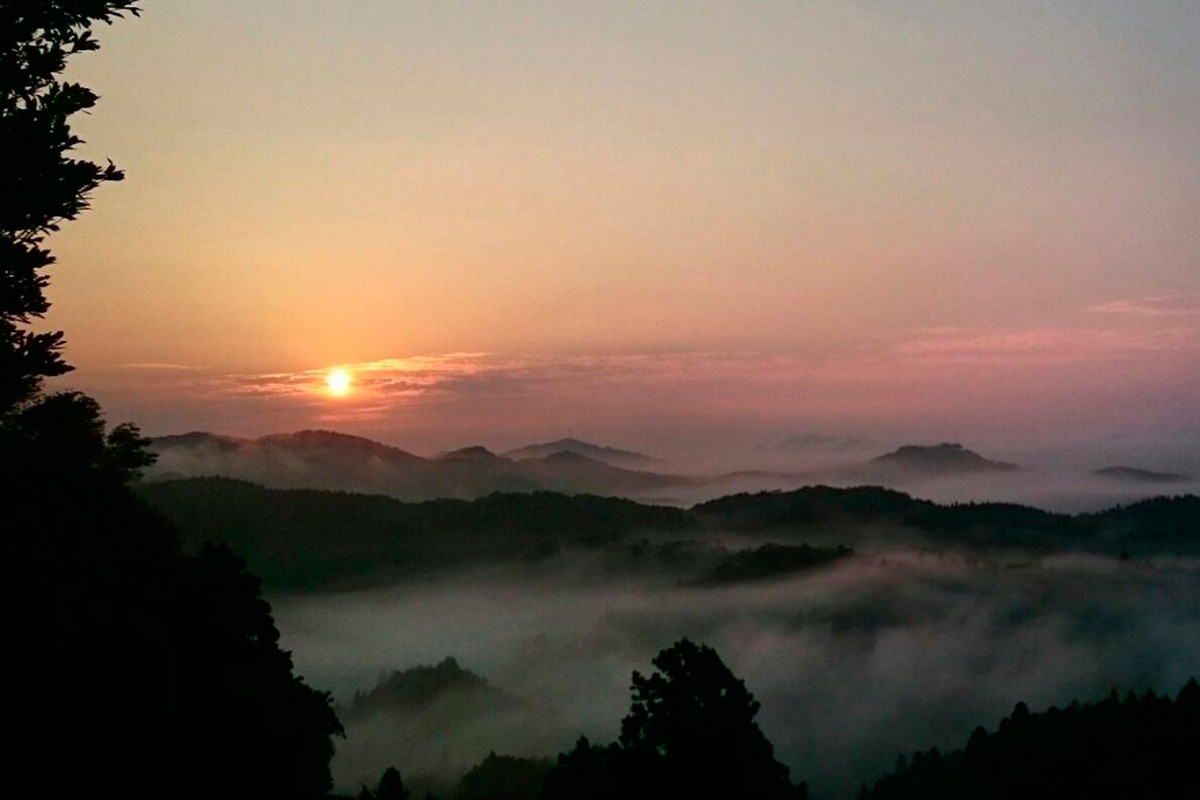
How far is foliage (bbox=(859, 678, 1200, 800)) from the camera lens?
93688 millimetres

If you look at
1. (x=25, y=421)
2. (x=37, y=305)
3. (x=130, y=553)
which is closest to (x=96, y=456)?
(x=25, y=421)

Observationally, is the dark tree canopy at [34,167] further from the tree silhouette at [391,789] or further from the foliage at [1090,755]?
the foliage at [1090,755]

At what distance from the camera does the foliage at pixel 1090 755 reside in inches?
3688

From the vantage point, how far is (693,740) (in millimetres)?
22062

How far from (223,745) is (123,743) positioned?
380 cm

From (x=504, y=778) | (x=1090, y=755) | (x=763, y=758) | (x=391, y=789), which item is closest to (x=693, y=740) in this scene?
(x=763, y=758)

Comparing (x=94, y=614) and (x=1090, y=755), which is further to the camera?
(x=1090, y=755)

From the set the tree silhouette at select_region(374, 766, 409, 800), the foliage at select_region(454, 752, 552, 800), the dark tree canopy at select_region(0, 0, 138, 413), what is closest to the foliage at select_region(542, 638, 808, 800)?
the dark tree canopy at select_region(0, 0, 138, 413)

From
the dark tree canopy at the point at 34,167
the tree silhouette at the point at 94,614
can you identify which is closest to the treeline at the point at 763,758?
the tree silhouette at the point at 94,614

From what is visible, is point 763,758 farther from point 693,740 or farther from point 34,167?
point 34,167

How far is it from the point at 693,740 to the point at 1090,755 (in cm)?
9887

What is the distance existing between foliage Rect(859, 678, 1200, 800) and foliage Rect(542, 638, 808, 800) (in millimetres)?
82537

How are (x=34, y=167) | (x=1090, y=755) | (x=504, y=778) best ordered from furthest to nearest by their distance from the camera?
(x=504, y=778), (x=1090, y=755), (x=34, y=167)

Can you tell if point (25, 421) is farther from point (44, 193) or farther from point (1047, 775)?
point (1047, 775)
